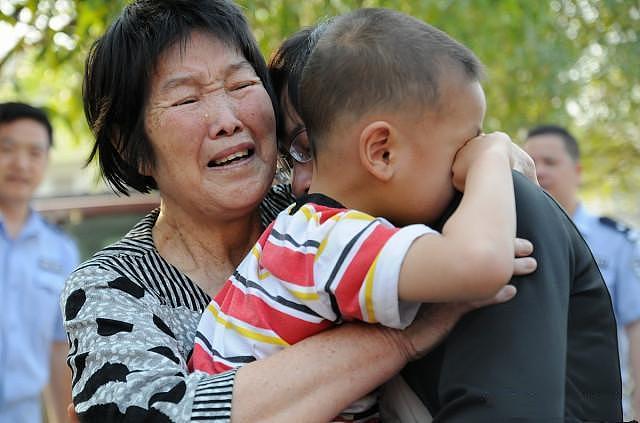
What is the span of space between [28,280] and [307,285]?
462 centimetres

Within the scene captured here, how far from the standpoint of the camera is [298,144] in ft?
7.77

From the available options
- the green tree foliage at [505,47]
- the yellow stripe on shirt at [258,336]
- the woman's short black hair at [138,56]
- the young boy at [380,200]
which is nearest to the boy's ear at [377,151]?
the young boy at [380,200]

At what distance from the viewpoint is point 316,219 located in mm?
1909

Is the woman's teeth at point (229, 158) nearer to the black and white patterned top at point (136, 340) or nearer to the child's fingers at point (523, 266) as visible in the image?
the black and white patterned top at point (136, 340)

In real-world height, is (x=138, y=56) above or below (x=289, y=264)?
above

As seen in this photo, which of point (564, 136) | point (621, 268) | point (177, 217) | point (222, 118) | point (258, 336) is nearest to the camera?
point (258, 336)

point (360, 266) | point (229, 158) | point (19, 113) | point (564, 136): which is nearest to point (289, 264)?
point (360, 266)

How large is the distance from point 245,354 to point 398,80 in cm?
63

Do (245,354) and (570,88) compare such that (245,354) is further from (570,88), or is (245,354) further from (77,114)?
(570,88)

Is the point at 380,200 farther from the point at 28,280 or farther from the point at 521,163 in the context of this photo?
the point at 28,280

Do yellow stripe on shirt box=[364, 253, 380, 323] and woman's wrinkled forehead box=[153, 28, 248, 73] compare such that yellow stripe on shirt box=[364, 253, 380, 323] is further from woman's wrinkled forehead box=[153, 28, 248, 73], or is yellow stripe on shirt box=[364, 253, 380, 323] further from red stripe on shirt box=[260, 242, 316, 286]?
woman's wrinkled forehead box=[153, 28, 248, 73]

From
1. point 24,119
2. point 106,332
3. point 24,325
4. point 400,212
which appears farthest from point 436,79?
point 24,119

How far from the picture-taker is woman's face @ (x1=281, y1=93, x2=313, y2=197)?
2.37m

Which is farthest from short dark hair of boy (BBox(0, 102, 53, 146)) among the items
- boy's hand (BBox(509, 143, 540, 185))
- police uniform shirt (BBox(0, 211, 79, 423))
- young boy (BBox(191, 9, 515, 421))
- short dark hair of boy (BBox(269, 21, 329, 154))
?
boy's hand (BBox(509, 143, 540, 185))
